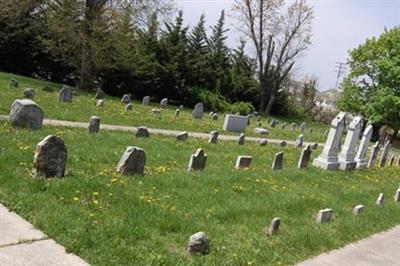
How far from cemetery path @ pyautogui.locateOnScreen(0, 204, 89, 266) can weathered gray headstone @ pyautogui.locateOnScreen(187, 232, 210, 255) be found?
1389 millimetres

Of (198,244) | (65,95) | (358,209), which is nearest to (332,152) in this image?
(358,209)

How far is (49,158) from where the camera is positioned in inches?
265

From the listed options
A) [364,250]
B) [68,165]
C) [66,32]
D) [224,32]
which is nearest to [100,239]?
[68,165]

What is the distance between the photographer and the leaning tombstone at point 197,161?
9.59 m

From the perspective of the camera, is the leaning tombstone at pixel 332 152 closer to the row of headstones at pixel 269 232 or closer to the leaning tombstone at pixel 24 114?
the row of headstones at pixel 269 232

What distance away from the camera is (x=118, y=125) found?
48.8 feet

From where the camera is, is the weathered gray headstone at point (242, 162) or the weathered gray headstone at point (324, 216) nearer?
the weathered gray headstone at point (324, 216)

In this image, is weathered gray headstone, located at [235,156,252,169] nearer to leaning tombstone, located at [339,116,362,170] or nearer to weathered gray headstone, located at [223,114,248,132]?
leaning tombstone, located at [339,116,362,170]

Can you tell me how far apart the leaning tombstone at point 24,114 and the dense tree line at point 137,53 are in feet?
47.2

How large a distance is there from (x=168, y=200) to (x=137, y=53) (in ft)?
78.8

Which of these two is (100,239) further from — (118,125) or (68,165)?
(118,125)

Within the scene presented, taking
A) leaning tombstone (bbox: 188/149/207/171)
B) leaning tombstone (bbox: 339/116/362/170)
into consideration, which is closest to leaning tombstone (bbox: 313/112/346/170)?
leaning tombstone (bbox: 339/116/362/170)

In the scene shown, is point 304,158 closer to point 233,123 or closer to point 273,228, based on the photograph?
point 273,228

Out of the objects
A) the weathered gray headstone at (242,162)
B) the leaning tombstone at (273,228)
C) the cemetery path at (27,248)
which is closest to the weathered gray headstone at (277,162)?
the weathered gray headstone at (242,162)
